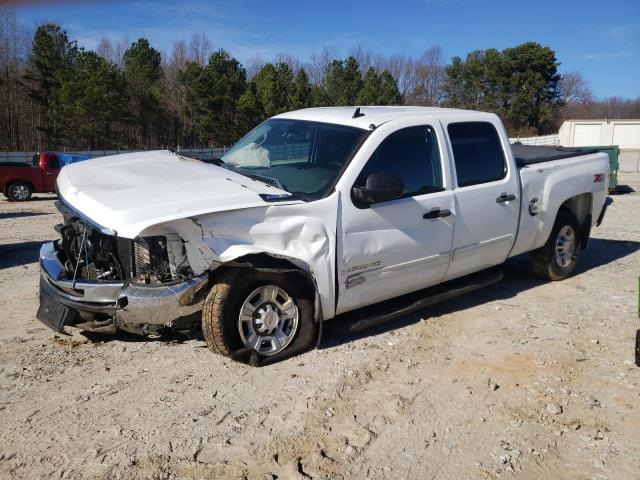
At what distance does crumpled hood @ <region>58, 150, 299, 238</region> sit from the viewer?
364cm

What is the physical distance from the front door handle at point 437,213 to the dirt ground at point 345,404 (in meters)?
1.02

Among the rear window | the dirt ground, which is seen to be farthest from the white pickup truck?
the rear window

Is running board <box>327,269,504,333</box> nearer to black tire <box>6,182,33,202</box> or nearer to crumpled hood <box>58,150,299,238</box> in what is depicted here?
crumpled hood <box>58,150,299,238</box>

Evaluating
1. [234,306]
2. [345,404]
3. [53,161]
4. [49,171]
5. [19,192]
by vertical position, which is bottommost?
[19,192]

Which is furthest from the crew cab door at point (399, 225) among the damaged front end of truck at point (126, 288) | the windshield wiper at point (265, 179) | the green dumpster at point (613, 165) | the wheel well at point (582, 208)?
the green dumpster at point (613, 165)

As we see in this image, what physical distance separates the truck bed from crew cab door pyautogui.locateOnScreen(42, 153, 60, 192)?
15516 millimetres

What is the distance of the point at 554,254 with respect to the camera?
Result: 656 centimetres

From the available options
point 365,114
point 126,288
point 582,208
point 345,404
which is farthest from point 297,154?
point 582,208

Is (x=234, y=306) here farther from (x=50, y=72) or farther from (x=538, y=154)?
(x=50, y=72)

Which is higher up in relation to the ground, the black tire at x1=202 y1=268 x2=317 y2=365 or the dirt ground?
the black tire at x1=202 y1=268 x2=317 y2=365

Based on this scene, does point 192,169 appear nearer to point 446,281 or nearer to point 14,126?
point 446,281

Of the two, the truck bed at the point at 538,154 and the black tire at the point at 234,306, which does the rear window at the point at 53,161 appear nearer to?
the truck bed at the point at 538,154

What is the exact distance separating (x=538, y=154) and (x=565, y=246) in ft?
3.69

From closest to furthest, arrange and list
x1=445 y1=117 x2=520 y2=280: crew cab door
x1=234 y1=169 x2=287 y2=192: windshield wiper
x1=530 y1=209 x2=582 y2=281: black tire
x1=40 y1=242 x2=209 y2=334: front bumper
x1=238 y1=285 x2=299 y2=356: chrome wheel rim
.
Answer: x1=40 y1=242 x2=209 y2=334: front bumper
x1=238 y1=285 x2=299 y2=356: chrome wheel rim
x1=234 y1=169 x2=287 y2=192: windshield wiper
x1=445 y1=117 x2=520 y2=280: crew cab door
x1=530 y1=209 x2=582 y2=281: black tire
